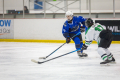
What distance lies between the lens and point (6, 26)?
28.8 ft

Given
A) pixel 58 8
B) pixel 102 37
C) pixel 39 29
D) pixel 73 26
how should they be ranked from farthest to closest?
pixel 39 29 < pixel 58 8 < pixel 73 26 < pixel 102 37

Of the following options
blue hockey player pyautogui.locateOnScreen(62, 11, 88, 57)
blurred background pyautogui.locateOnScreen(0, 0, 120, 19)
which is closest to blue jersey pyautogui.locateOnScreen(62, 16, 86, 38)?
blue hockey player pyautogui.locateOnScreen(62, 11, 88, 57)

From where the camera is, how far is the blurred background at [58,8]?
801cm

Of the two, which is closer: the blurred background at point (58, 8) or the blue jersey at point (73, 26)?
the blue jersey at point (73, 26)

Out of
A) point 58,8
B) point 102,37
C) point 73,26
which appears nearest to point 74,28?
point 73,26

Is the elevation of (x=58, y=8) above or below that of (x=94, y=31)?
above

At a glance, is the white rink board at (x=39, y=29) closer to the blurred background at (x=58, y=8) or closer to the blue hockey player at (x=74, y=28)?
the blurred background at (x=58, y=8)

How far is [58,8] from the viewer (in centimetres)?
831

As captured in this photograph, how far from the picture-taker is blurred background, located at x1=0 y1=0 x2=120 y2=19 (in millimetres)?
8008

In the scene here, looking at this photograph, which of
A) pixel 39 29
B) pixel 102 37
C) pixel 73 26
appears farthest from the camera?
pixel 39 29

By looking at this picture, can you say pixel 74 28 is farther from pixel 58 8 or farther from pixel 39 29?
pixel 39 29

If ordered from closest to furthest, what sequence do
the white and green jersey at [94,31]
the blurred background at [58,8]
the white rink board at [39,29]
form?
the white and green jersey at [94,31]
the blurred background at [58,8]
the white rink board at [39,29]

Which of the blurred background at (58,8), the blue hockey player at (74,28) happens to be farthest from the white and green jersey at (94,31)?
the blurred background at (58,8)

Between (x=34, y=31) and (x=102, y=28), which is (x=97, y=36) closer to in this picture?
(x=102, y=28)
